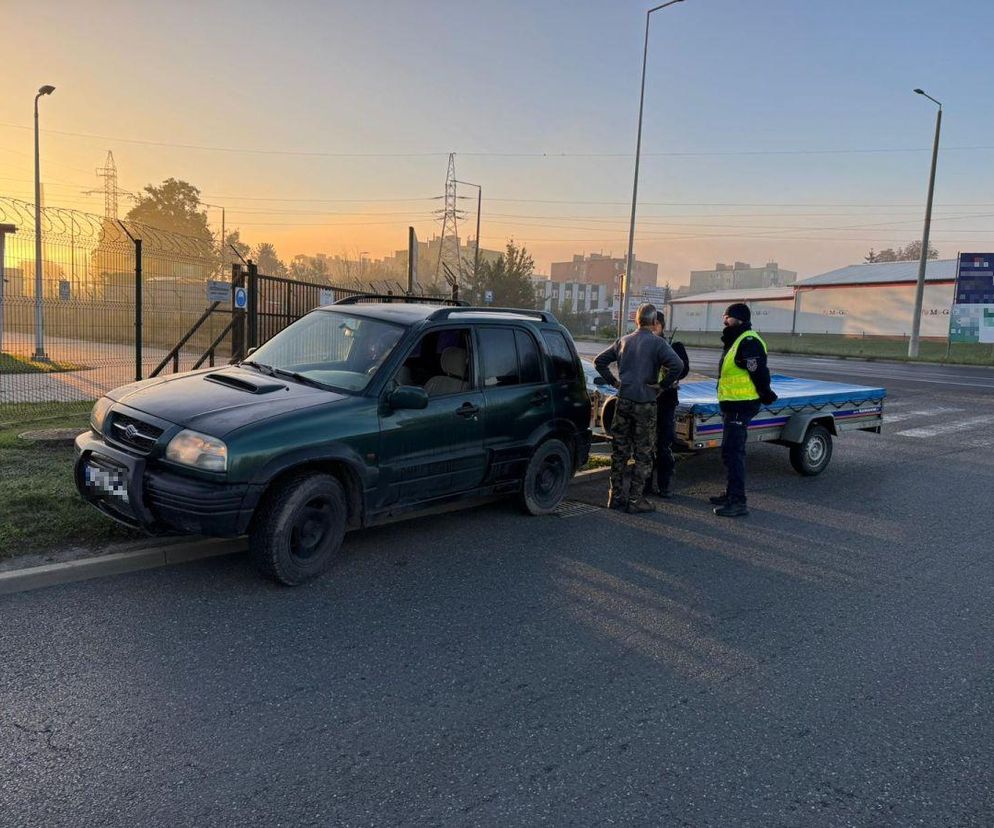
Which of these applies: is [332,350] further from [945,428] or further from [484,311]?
[945,428]

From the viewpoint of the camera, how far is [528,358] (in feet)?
21.3

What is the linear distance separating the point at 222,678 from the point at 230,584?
120cm

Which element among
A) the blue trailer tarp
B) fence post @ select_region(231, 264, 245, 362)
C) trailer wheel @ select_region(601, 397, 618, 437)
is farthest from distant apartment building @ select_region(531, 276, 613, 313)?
trailer wheel @ select_region(601, 397, 618, 437)

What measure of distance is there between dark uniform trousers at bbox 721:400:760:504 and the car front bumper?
456cm

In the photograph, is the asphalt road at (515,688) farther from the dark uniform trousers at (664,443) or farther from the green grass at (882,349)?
the green grass at (882,349)

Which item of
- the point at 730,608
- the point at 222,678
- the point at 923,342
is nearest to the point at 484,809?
the point at 222,678

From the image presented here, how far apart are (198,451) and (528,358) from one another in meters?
3.05

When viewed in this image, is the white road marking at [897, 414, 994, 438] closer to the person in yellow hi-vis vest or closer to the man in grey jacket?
the person in yellow hi-vis vest

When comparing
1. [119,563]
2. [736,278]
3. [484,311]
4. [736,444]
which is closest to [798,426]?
[736,444]

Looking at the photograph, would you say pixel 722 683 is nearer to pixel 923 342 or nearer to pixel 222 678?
pixel 222 678

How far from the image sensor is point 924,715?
3.54 metres

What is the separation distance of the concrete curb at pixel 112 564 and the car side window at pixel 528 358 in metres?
2.71

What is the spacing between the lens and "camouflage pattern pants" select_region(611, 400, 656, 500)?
6.91 m

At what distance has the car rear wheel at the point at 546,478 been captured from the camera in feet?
21.4
